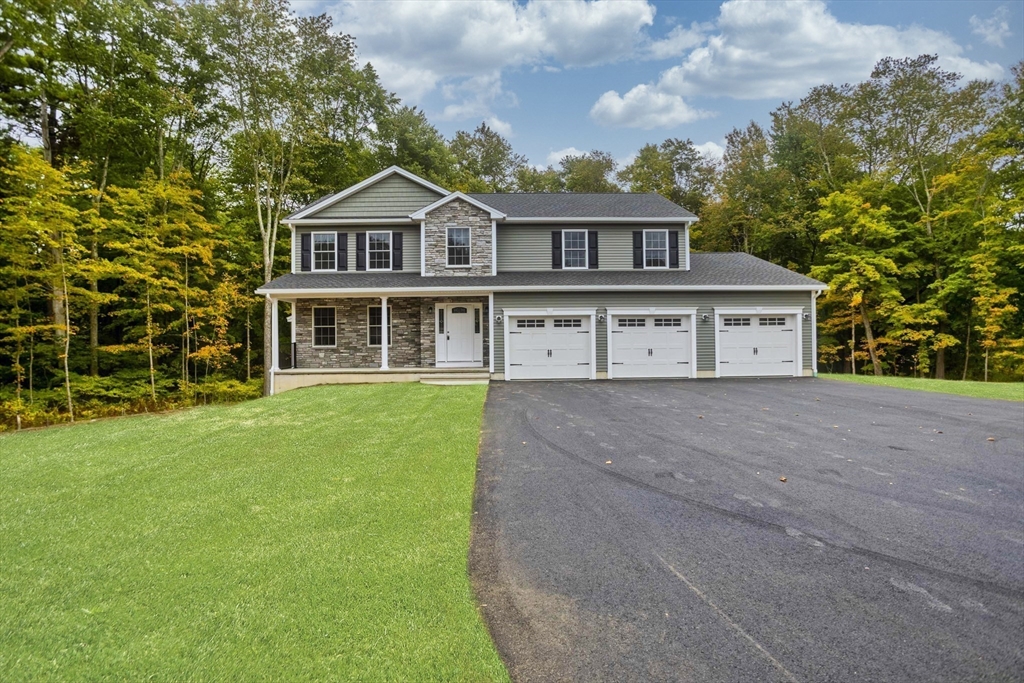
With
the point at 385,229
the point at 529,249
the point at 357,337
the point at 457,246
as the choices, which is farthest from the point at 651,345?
the point at 385,229

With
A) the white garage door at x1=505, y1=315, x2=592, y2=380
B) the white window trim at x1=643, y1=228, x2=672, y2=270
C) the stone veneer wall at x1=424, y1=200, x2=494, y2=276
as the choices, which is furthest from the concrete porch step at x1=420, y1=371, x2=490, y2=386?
the white window trim at x1=643, y1=228, x2=672, y2=270

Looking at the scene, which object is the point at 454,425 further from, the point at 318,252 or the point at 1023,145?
the point at 1023,145

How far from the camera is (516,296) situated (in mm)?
14094

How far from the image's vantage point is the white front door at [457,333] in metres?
15.0

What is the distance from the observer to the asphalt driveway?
7.18ft

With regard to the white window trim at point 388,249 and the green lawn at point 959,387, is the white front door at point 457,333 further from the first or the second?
the green lawn at point 959,387

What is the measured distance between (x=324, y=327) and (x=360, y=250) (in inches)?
115

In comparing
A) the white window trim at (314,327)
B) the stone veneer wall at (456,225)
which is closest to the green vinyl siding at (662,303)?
the stone veneer wall at (456,225)

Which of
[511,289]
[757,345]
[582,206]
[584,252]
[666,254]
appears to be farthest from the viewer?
[582,206]

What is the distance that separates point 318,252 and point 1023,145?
2742cm

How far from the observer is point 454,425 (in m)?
7.31

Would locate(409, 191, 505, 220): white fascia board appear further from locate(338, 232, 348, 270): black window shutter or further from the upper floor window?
locate(338, 232, 348, 270): black window shutter

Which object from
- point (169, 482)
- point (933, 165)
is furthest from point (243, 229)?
point (933, 165)

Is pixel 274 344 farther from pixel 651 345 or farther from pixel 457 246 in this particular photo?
pixel 651 345
